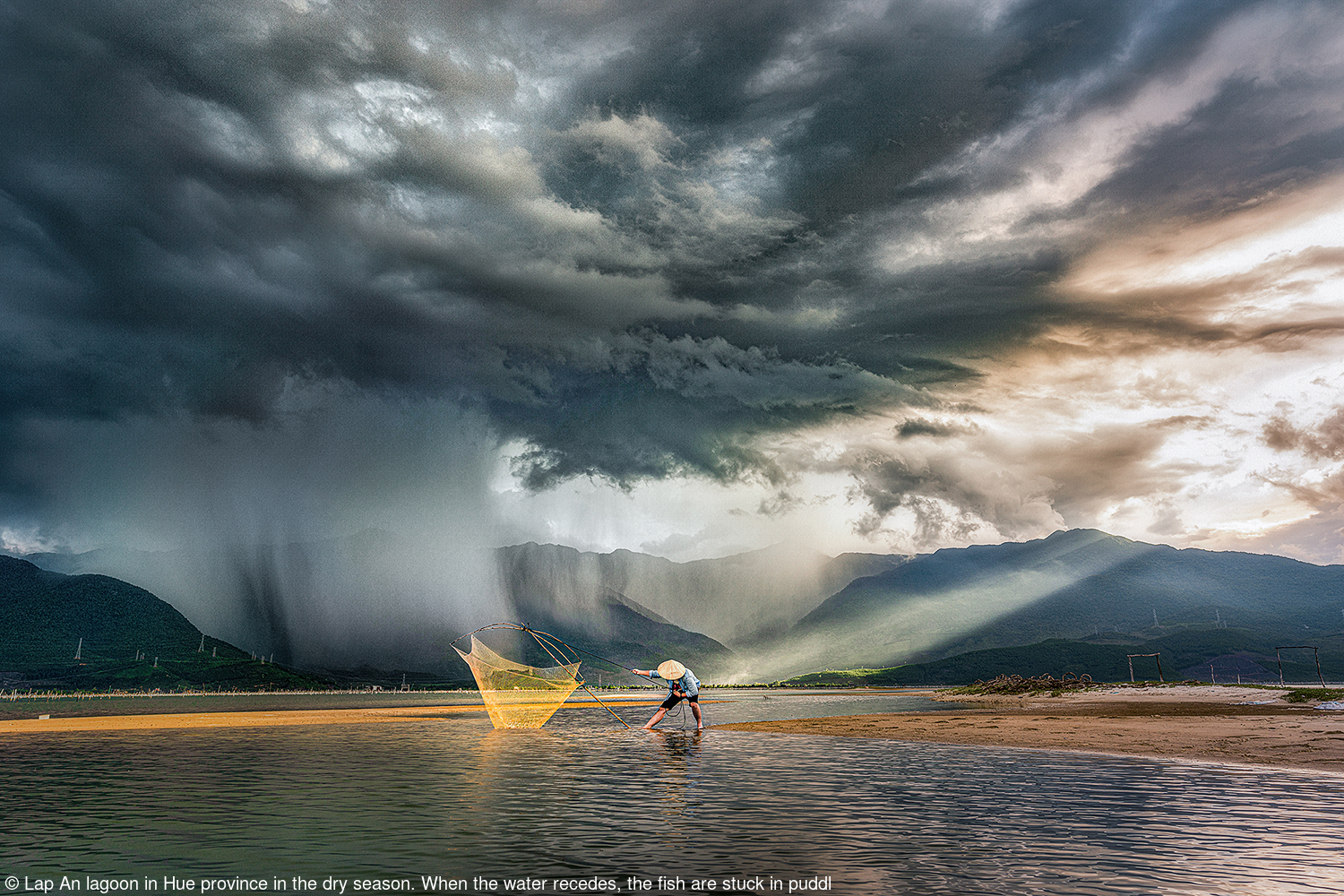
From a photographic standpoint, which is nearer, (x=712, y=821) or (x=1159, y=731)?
(x=712, y=821)

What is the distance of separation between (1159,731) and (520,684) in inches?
1684

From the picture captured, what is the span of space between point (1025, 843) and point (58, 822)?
1052 inches

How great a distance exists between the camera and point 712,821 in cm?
2067

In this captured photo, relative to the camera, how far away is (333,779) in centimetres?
3119

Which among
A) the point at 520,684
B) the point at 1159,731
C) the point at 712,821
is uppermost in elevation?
the point at 712,821

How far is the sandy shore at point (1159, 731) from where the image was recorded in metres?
35.2

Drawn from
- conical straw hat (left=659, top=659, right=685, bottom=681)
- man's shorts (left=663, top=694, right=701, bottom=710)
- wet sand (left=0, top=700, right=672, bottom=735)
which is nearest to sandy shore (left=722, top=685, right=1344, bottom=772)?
man's shorts (left=663, top=694, right=701, bottom=710)

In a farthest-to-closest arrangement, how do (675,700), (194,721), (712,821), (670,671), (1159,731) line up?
(194,721) → (675,700) → (670,671) → (1159,731) → (712,821)

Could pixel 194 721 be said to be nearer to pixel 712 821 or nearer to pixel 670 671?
pixel 670 671

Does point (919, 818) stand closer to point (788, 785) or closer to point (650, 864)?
point (788, 785)

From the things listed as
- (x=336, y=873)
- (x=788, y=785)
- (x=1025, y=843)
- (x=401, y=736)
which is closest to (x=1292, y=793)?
(x=1025, y=843)

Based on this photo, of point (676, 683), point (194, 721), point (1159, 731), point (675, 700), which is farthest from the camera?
point (194, 721)

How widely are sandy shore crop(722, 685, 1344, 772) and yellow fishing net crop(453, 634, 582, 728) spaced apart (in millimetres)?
14752

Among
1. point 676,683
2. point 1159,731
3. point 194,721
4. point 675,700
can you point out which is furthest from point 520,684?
point 194,721
